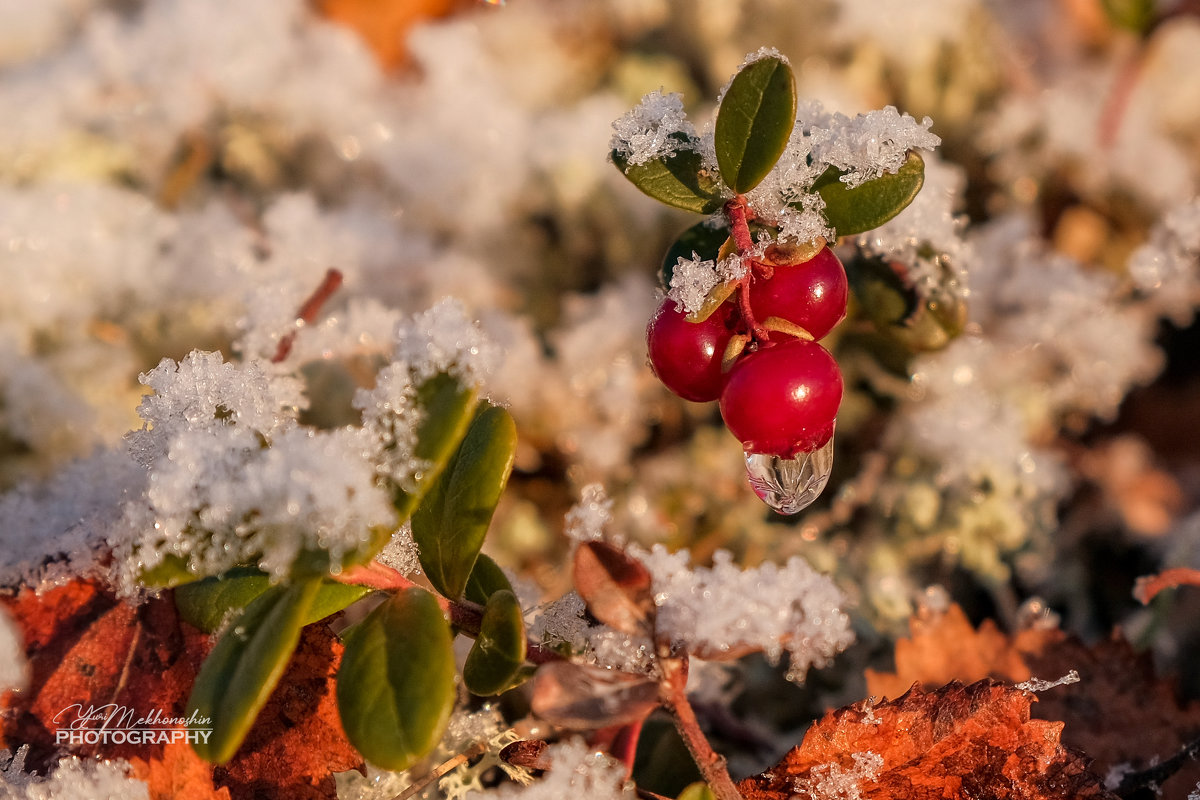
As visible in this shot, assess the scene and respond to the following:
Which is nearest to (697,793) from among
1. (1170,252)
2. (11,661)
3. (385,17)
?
(11,661)

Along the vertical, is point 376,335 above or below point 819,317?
below

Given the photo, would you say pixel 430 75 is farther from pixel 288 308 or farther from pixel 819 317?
pixel 819 317

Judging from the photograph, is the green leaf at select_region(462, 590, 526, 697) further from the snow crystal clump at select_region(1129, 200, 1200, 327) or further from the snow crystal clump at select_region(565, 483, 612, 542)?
the snow crystal clump at select_region(1129, 200, 1200, 327)

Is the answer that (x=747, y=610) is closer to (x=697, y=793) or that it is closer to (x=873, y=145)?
(x=697, y=793)

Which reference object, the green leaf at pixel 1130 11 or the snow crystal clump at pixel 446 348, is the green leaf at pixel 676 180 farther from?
the green leaf at pixel 1130 11

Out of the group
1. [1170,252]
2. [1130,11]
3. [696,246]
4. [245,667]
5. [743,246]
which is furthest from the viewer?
[1130,11]

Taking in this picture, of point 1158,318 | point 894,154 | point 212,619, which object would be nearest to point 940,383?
point 1158,318

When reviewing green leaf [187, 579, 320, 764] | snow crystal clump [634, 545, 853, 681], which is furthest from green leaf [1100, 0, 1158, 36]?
green leaf [187, 579, 320, 764]
